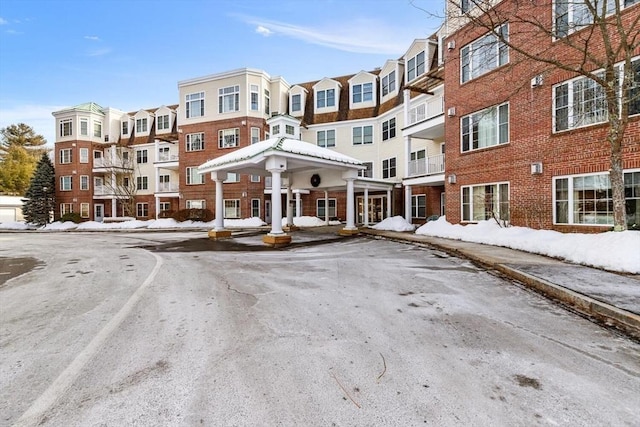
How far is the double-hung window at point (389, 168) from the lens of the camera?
24.2 m

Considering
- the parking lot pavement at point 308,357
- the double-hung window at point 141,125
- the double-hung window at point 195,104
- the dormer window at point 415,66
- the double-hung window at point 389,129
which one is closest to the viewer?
the parking lot pavement at point 308,357

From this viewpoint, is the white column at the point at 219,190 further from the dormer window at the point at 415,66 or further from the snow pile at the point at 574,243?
the dormer window at the point at 415,66

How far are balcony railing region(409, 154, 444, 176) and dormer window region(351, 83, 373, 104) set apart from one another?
9573 millimetres

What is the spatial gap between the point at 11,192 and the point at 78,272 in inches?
2076

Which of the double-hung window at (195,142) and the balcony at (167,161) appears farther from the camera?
the balcony at (167,161)

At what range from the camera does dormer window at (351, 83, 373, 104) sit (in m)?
26.4

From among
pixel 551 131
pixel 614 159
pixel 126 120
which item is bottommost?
pixel 614 159

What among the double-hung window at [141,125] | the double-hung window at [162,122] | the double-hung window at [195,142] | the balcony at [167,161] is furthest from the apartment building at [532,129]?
the double-hung window at [141,125]

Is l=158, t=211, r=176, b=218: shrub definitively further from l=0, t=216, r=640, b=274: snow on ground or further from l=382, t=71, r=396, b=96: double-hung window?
l=382, t=71, r=396, b=96: double-hung window

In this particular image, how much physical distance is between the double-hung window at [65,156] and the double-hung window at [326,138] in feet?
93.0

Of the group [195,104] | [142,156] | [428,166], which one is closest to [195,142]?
[195,104]

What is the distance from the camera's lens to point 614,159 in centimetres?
762

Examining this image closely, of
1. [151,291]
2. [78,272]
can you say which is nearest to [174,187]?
[78,272]

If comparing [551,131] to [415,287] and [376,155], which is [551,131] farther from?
[376,155]
